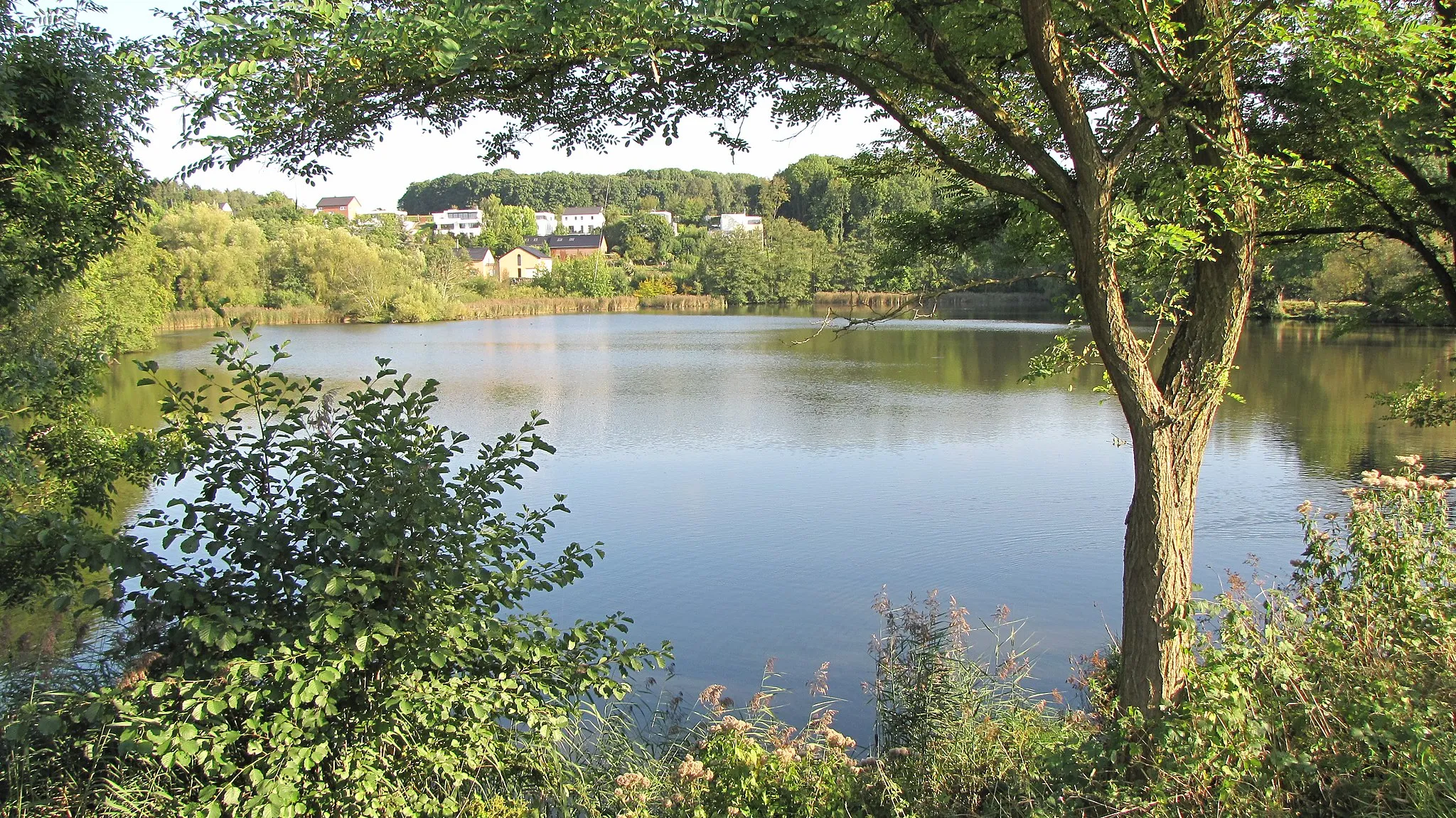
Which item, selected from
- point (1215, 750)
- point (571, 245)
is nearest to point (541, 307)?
point (571, 245)

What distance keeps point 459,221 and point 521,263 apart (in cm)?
5068

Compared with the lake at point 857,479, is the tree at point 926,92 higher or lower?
higher

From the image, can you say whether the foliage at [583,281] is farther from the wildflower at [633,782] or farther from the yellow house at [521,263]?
the wildflower at [633,782]

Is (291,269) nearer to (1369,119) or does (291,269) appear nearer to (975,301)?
(975,301)

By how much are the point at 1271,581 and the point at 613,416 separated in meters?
12.2

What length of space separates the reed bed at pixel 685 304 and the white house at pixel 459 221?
6846cm

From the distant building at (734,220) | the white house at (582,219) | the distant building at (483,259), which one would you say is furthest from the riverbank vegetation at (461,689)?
the white house at (582,219)

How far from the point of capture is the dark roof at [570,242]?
287 feet

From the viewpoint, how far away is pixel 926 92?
4324 mm

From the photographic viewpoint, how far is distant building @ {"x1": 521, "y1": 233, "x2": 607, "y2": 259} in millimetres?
84125

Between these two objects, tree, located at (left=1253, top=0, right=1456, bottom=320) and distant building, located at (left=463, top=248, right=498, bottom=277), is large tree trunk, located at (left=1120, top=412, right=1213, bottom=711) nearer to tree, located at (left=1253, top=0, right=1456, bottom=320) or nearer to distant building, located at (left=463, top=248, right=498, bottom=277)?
tree, located at (left=1253, top=0, right=1456, bottom=320)

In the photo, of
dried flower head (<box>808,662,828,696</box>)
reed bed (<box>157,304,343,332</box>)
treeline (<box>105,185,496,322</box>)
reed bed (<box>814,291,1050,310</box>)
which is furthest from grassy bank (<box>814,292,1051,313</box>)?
dried flower head (<box>808,662,828,696</box>)

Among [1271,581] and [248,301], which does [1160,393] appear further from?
[248,301]

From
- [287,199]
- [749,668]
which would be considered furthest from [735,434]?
[287,199]
